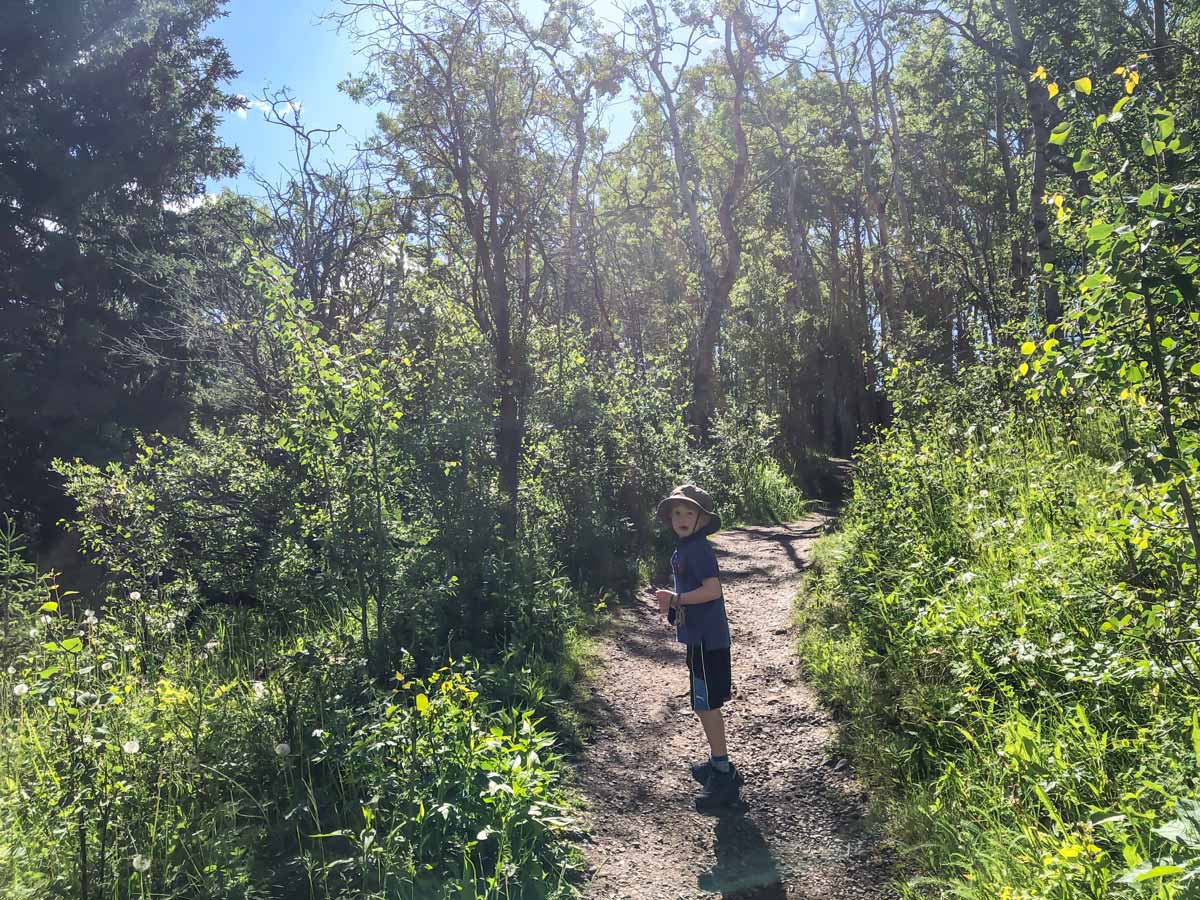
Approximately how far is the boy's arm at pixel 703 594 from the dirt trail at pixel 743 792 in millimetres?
1141

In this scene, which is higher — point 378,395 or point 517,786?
point 378,395

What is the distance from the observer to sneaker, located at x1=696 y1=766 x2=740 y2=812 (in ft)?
12.7

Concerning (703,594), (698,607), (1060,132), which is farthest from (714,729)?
(1060,132)

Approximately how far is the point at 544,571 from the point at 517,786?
323 cm

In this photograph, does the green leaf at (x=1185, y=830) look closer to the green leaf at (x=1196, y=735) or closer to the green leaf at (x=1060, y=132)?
the green leaf at (x=1196, y=735)

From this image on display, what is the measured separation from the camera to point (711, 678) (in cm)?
404

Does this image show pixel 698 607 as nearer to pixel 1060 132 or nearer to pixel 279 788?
pixel 279 788

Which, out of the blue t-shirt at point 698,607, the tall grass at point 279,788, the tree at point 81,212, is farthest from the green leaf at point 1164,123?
the tree at point 81,212

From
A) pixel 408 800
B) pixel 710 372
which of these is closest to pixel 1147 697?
pixel 408 800

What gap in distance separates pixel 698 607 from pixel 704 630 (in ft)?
0.44

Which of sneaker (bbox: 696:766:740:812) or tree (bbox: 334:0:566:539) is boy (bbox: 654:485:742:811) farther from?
tree (bbox: 334:0:566:539)

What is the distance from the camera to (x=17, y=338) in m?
16.5

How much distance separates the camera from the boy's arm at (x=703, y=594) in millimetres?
3914

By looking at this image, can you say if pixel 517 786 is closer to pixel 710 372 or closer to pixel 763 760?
pixel 763 760
